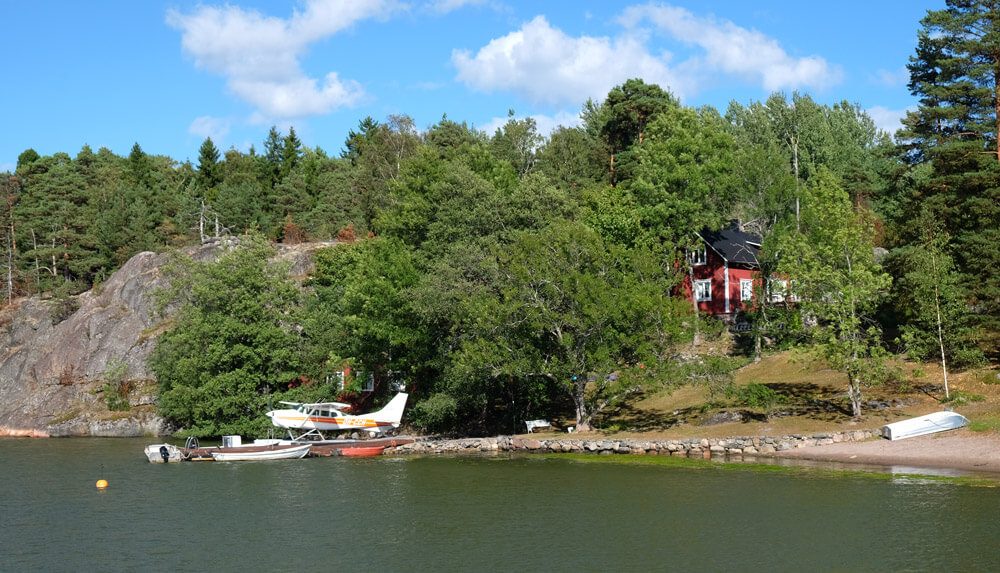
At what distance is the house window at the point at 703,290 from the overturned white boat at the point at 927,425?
2787 cm

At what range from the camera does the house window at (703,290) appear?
65.7 metres

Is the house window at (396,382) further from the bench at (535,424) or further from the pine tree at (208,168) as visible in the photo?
the pine tree at (208,168)

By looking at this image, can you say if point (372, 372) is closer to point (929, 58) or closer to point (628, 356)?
point (628, 356)

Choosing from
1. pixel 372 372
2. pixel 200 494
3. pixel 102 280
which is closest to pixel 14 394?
pixel 102 280

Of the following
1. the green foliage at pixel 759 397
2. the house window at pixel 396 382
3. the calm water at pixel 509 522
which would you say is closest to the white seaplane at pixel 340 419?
the house window at pixel 396 382

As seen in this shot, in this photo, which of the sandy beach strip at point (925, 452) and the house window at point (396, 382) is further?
the house window at point (396, 382)

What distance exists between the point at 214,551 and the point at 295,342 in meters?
36.4

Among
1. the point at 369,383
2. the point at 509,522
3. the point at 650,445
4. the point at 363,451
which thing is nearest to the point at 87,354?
the point at 369,383

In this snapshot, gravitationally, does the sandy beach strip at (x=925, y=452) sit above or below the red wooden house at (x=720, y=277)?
below

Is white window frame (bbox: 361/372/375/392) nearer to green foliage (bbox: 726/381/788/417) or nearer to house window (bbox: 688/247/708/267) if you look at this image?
green foliage (bbox: 726/381/788/417)

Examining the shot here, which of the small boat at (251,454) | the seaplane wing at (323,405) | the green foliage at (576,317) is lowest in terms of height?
the small boat at (251,454)

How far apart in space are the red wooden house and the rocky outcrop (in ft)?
139

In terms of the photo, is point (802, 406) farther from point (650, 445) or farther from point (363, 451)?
point (363, 451)

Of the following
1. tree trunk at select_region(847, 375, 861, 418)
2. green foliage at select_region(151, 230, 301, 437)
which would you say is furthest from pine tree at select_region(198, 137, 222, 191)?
tree trunk at select_region(847, 375, 861, 418)
